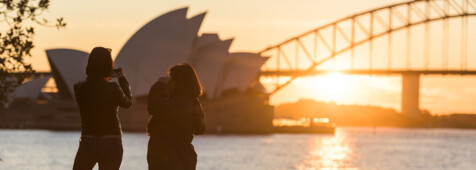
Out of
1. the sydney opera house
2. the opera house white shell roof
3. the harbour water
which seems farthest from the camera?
the sydney opera house

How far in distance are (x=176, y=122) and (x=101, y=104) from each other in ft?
1.98

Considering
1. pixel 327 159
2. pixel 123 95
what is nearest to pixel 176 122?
pixel 123 95

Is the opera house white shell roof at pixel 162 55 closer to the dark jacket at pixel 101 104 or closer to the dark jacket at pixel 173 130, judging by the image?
the dark jacket at pixel 173 130

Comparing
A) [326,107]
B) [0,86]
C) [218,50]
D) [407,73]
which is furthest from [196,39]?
[0,86]

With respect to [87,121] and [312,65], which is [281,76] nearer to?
[312,65]

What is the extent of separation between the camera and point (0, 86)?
9383 millimetres

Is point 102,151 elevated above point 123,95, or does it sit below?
below

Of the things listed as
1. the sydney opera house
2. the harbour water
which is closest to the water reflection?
the harbour water

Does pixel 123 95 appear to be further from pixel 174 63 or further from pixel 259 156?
pixel 174 63

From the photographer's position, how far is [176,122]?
20.1 feet

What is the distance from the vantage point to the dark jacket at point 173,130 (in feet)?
20.1

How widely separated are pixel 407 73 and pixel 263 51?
43.7ft

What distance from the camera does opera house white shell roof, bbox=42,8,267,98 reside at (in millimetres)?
66375

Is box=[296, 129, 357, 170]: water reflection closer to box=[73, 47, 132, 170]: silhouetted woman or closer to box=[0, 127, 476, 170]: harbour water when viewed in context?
box=[0, 127, 476, 170]: harbour water
